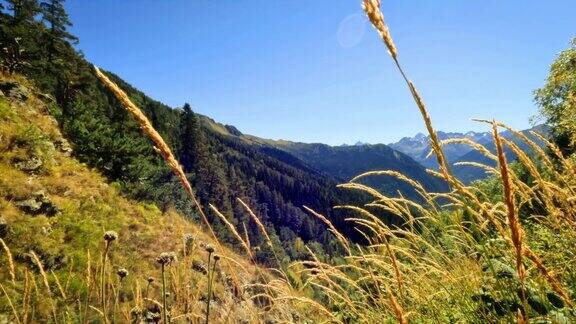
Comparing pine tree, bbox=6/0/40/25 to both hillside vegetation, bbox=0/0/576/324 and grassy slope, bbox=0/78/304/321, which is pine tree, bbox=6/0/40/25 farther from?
grassy slope, bbox=0/78/304/321

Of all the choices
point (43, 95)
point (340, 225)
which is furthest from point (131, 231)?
point (340, 225)

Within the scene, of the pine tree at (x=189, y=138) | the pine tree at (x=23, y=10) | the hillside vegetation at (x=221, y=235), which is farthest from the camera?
the pine tree at (x=189, y=138)

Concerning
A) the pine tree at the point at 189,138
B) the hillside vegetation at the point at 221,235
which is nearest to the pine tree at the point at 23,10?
the hillside vegetation at the point at 221,235

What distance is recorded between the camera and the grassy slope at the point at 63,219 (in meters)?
12.6

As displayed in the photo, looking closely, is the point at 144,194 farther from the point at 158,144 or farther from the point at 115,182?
the point at 158,144

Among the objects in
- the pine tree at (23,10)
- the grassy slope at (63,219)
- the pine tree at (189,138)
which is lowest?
the grassy slope at (63,219)

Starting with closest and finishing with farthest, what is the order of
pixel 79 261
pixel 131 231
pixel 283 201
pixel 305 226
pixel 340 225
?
pixel 79 261 < pixel 131 231 < pixel 340 225 < pixel 305 226 < pixel 283 201

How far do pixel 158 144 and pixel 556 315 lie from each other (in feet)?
5.90

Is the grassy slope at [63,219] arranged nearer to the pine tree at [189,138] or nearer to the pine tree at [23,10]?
the pine tree at [23,10]

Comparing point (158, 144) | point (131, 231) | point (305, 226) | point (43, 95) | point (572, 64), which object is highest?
point (572, 64)

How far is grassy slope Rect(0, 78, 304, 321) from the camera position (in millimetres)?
12553

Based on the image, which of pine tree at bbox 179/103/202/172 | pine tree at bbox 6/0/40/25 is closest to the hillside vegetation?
pine tree at bbox 6/0/40/25

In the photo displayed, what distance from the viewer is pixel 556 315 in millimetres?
1636

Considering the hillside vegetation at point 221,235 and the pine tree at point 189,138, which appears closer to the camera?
the hillside vegetation at point 221,235
